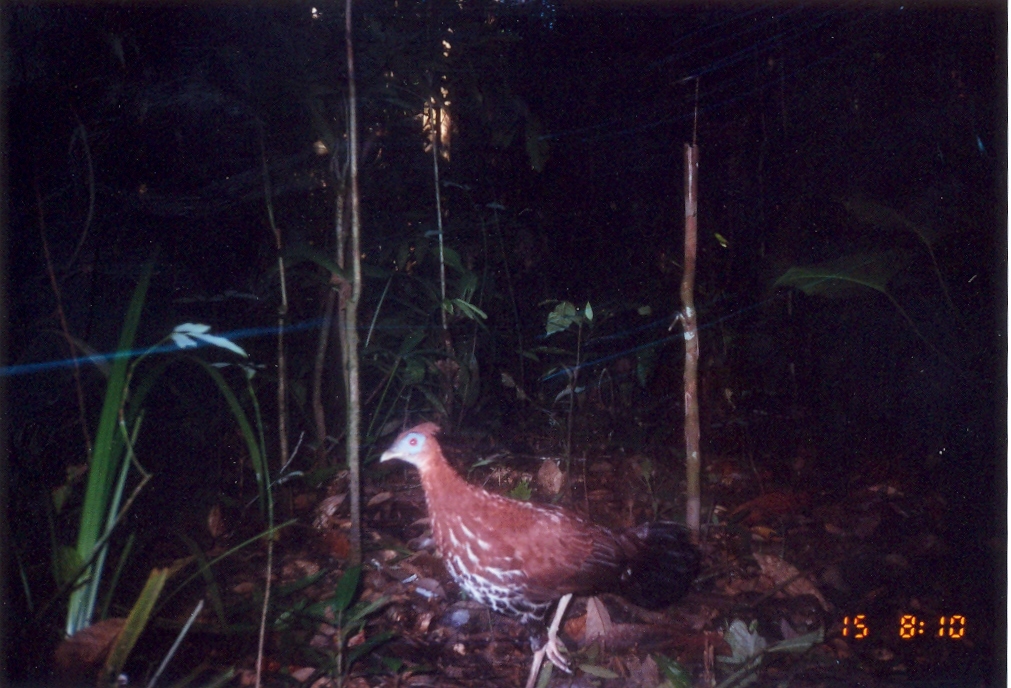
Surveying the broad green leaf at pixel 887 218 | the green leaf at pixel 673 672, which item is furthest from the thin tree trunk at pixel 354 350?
the broad green leaf at pixel 887 218

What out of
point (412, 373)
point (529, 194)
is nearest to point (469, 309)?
point (412, 373)

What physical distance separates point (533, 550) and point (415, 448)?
0.97 ft

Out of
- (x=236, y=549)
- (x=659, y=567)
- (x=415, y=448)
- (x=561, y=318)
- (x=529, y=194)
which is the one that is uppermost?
(x=529, y=194)

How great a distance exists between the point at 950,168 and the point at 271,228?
1391 millimetres

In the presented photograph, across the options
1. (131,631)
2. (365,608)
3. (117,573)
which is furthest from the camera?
(365,608)

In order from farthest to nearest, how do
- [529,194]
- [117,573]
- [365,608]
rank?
[529,194], [365,608], [117,573]

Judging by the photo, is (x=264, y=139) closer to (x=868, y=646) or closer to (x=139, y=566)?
(x=139, y=566)

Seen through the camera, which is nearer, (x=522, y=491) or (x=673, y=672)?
(x=673, y=672)

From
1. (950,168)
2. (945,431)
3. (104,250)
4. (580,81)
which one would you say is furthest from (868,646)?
(104,250)

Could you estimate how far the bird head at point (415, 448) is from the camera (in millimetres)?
1122

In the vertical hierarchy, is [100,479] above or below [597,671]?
above

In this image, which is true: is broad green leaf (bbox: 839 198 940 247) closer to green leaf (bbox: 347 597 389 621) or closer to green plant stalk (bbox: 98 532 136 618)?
green leaf (bbox: 347 597 389 621)

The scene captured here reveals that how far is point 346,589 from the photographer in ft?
3.45

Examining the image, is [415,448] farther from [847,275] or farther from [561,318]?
[847,275]
